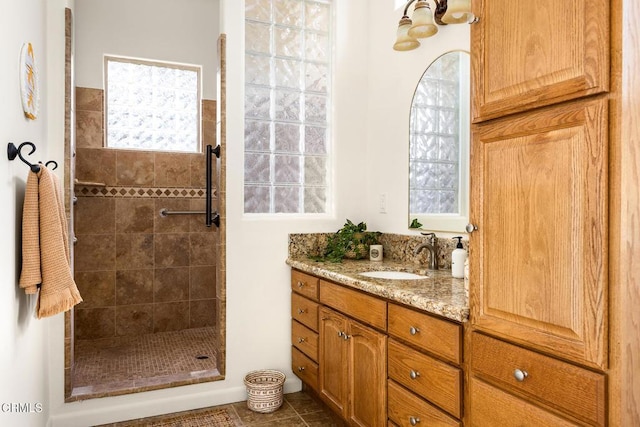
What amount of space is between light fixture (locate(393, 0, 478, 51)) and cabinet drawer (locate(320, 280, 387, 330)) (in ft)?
4.15

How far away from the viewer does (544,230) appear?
1.17m

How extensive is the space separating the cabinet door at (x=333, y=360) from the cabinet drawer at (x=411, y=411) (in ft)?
1.35

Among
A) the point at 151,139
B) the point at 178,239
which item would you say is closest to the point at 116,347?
the point at 178,239

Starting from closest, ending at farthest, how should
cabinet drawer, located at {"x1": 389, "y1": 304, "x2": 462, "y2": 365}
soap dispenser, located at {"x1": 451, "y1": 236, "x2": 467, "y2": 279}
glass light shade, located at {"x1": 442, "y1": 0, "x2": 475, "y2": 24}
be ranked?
1. cabinet drawer, located at {"x1": 389, "y1": 304, "x2": 462, "y2": 365}
2. glass light shade, located at {"x1": 442, "y1": 0, "x2": 475, "y2": 24}
3. soap dispenser, located at {"x1": 451, "y1": 236, "x2": 467, "y2": 279}

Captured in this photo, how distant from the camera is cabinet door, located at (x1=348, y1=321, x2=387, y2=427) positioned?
1947 millimetres

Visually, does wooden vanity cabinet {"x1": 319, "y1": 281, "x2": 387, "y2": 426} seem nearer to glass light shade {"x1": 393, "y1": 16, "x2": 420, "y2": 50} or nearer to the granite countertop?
the granite countertop

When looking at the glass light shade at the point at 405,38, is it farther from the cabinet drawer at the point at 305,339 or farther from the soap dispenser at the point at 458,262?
the cabinet drawer at the point at 305,339

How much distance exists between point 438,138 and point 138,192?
9.17ft

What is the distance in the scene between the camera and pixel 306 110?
10.0 ft

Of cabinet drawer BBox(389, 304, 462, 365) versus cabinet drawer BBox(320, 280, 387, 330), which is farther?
cabinet drawer BBox(320, 280, 387, 330)

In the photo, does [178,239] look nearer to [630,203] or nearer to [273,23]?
[273,23]

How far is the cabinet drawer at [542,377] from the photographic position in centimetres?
106

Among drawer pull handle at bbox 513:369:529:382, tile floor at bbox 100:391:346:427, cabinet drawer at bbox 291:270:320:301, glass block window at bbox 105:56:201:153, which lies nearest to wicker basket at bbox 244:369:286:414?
tile floor at bbox 100:391:346:427

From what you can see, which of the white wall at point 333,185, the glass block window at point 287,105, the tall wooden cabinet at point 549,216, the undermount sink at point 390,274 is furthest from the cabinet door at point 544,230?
the glass block window at point 287,105
